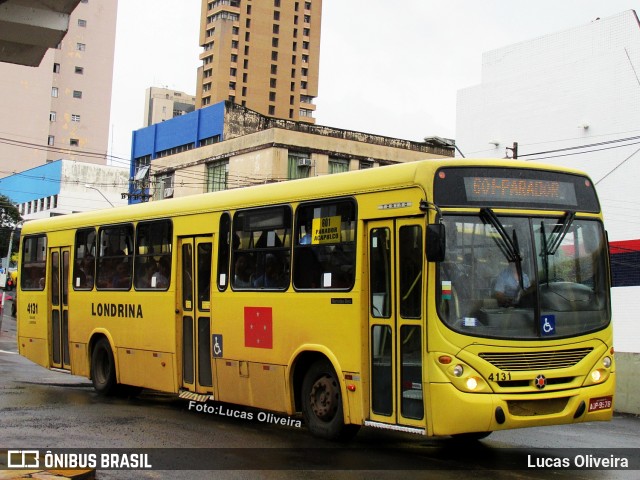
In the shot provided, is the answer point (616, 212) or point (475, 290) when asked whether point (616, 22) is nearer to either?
point (616, 212)

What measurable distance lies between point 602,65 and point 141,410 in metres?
21.9

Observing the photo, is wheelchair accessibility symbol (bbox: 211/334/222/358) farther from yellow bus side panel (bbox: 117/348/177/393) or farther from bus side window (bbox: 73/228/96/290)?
bus side window (bbox: 73/228/96/290)

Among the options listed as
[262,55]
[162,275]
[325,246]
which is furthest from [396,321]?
[262,55]

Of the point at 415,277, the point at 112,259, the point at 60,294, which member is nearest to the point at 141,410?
the point at 112,259

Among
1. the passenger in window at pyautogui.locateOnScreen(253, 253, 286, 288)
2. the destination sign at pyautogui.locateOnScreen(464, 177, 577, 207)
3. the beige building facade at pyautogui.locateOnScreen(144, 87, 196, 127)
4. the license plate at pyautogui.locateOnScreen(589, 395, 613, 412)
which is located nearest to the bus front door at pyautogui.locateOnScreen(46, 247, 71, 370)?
the passenger in window at pyautogui.locateOnScreen(253, 253, 286, 288)

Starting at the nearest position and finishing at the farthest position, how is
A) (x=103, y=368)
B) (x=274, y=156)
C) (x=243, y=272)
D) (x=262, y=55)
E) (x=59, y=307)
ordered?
1. (x=243, y=272)
2. (x=103, y=368)
3. (x=59, y=307)
4. (x=274, y=156)
5. (x=262, y=55)

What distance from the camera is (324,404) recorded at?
10.1 m

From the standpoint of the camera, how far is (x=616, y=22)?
94.2 ft

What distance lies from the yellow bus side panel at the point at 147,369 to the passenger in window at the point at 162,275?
1.04m

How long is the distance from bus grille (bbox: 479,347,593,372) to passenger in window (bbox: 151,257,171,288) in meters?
6.06

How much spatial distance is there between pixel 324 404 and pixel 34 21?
17.1ft

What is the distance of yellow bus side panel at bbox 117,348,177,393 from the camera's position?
12805 mm

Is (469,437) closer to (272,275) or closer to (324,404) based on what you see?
(324,404)

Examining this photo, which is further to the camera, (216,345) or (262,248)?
(216,345)
